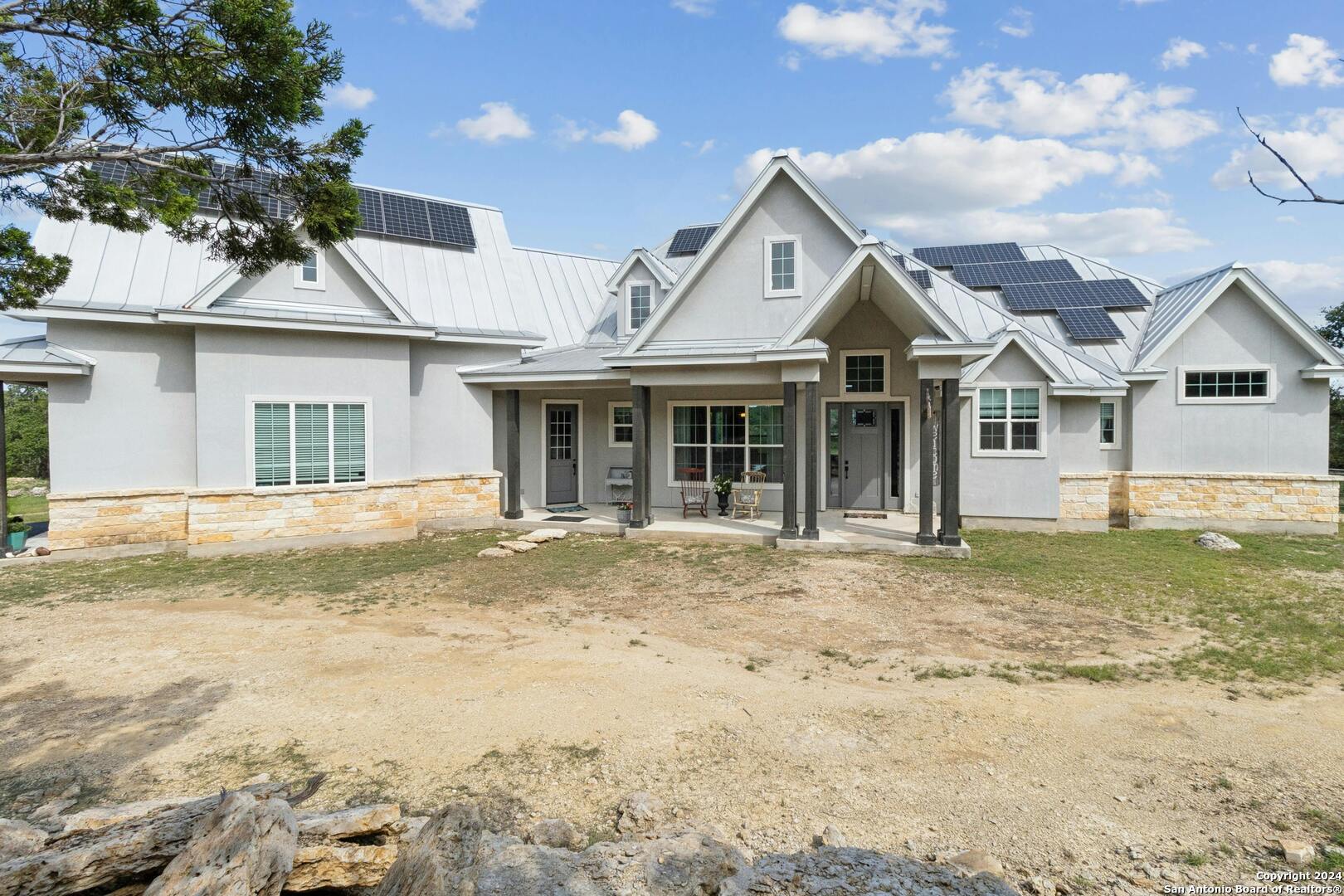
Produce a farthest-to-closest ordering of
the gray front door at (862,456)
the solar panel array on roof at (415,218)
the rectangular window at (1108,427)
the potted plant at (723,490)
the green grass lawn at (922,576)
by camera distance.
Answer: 1. the solar panel array on roof at (415,218)
2. the rectangular window at (1108,427)
3. the gray front door at (862,456)
4. the potted plant at (723,490)
5. the green grass lawn at (922,576)

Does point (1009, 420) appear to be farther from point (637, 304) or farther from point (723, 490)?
point (637, 304)

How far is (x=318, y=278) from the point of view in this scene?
1295 cm

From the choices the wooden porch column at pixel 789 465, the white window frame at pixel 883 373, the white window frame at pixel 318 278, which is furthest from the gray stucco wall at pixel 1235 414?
the white window frame at pixel 318 278

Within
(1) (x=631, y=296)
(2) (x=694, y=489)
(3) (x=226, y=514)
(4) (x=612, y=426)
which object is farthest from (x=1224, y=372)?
(3) (x=226, y=514)

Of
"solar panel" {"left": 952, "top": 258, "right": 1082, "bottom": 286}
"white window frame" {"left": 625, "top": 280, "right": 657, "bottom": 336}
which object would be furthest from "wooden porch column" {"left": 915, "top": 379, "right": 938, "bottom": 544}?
"solar panel" {"left": 952, "top": 258, "right": 1082, "bottom": 286}

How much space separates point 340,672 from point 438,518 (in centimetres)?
867

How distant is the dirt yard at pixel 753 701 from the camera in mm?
4016

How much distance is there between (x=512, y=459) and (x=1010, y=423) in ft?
35.9

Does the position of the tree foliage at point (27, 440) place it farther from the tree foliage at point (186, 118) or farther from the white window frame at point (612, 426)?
the tree foliage at point (186, 118)

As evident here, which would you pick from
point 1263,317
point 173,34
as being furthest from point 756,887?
point 1263,317

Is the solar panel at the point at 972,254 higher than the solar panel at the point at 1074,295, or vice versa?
the solar panel at the point at 972,254

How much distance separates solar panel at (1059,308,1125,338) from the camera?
1612 cm

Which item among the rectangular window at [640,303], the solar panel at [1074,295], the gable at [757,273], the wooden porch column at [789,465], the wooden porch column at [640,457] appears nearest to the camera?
the wooden porch column at [789,465]

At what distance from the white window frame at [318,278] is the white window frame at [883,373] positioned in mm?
10778
